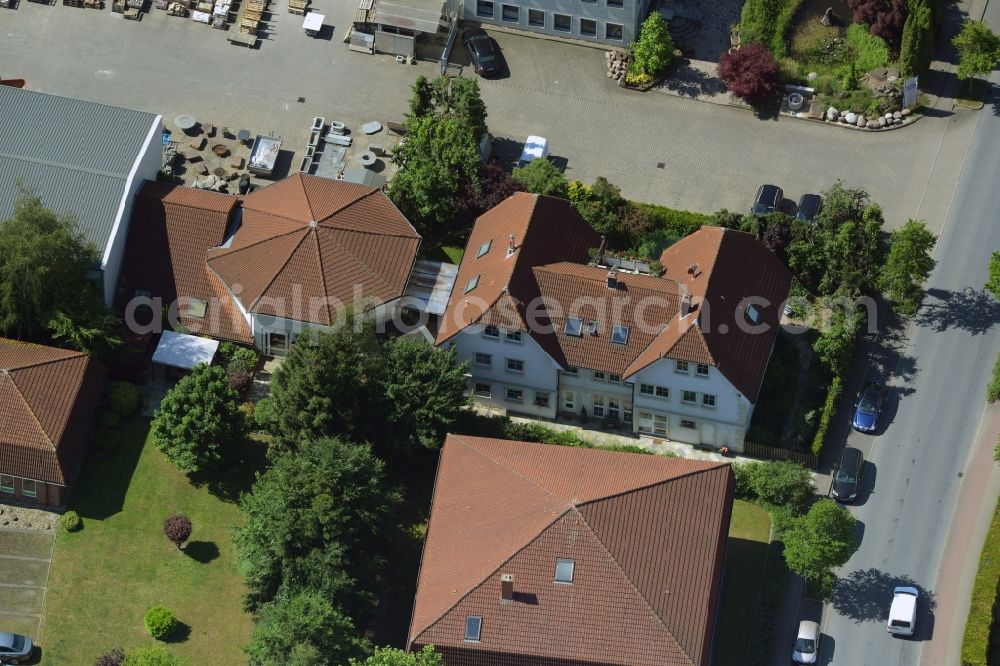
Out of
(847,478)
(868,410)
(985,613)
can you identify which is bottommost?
(985,613)

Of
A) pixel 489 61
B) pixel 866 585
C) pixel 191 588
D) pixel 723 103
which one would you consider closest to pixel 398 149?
pixel 489 61

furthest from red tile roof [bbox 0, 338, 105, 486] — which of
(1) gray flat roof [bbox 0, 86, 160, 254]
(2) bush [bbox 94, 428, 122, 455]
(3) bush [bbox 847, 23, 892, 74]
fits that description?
(3) bush [bbox 847, 23, 892, 74]

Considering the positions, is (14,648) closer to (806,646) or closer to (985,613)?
(806,646)

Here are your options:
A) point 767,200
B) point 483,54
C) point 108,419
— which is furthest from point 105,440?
point 767,200

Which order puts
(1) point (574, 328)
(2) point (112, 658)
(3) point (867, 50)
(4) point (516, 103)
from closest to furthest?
(2) point (112, 658), (1) point (574, 328), (3) point (867, 50), (4) point (516, 103)

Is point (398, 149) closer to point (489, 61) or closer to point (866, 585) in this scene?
point (489, 61)

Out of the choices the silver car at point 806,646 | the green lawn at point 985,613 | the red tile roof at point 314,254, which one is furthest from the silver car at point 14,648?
the green lawn at point 985,613

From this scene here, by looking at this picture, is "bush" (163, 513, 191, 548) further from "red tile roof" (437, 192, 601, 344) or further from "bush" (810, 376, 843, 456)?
"bush" (810, 376, 843, 456)
